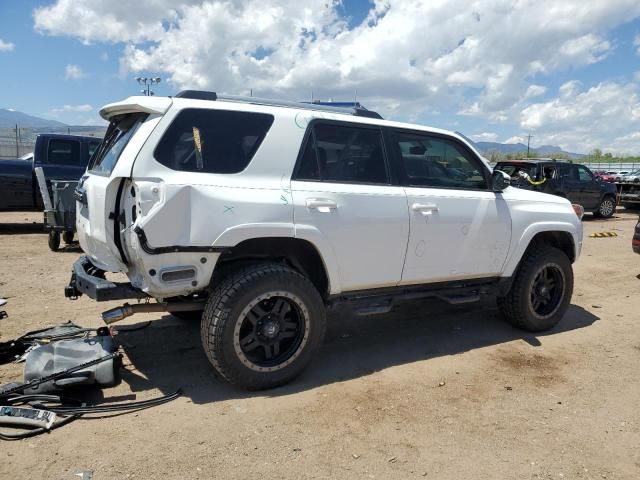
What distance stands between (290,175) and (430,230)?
1.32 m

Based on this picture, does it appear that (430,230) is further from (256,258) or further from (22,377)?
(22,377)

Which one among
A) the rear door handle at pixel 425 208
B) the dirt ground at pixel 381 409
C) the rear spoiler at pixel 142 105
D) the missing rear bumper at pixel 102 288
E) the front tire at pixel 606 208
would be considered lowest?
the dirt ground at pixel 381 409

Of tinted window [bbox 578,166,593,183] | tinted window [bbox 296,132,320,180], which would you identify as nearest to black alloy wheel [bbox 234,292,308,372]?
tinted window [bbox 296,132,320,180]

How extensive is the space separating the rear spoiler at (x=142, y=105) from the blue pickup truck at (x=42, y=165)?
7.51m

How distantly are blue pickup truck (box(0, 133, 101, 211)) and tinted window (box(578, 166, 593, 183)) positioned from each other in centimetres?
1357

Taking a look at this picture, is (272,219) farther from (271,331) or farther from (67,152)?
(67,152)

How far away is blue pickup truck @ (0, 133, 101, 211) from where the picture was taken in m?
10.3

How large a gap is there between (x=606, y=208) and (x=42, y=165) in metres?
16.4

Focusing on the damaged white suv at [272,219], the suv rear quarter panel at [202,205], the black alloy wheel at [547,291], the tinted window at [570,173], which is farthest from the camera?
the tinted window at [570,173]

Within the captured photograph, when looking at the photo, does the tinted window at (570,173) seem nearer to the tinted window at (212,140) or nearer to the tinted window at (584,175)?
the tinted window at (584,175)

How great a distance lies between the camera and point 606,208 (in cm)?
1667

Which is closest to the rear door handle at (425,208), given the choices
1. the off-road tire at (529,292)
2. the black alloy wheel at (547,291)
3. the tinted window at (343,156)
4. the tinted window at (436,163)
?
the tinted window at (436,163)

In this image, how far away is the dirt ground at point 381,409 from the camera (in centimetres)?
283

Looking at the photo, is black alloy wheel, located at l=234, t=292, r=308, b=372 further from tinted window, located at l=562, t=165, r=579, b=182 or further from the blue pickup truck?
tinted window, located at l=562, t=165, r=579, b=182
